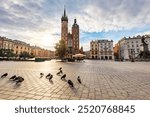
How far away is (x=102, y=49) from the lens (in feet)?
277

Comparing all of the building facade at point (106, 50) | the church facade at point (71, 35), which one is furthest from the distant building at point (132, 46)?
the church facade at point (71, 35)

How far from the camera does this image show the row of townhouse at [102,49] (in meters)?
83.1

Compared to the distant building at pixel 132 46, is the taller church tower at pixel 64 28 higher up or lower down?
higher up

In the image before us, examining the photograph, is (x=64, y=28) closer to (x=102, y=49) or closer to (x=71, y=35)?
(x=71, y=35)

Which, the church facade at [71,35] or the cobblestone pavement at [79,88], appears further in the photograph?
the church facade at [71,35]

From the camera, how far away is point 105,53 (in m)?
83.9

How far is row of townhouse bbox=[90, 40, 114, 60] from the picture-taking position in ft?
273

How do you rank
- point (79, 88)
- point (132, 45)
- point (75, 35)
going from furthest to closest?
point (75, 35) → point (132, 45) → point (79, 88)

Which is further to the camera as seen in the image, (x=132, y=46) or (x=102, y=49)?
(x=102, y=49)

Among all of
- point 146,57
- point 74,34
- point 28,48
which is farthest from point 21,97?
point 28,48

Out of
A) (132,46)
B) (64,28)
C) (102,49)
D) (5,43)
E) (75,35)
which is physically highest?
(64,28)

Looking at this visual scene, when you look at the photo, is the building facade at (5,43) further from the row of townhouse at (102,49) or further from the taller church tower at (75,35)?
the row of townhouse at (102,49)

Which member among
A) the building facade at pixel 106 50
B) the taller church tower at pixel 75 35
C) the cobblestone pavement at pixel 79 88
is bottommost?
the cobblestone pavement at pixel 79 88

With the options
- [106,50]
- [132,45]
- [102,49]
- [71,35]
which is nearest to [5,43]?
[71,35]
